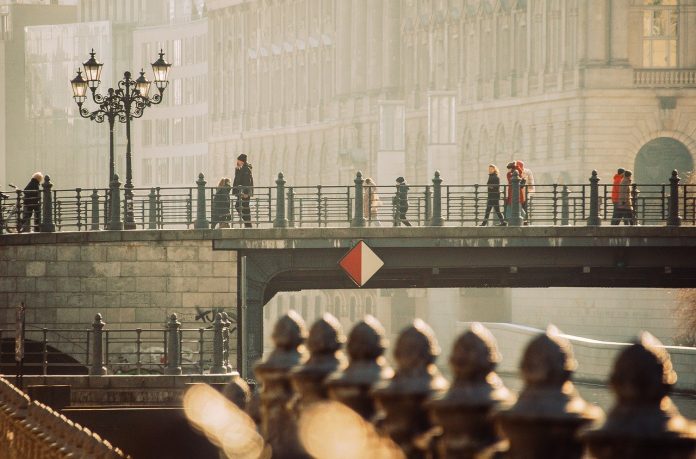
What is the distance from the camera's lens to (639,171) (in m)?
75.9

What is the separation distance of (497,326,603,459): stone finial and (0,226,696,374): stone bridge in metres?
34.6

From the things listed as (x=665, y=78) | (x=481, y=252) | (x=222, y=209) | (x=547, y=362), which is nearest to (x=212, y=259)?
(x=222, y=209)

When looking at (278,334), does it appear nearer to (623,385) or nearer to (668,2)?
(623,385)

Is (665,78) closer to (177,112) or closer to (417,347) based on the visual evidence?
(177,112)

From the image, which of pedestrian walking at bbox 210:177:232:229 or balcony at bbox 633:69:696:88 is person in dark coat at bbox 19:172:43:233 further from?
balcony at bbox 633:69:696:88

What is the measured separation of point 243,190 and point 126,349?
495 cm

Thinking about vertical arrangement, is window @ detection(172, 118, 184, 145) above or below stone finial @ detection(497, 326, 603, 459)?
above

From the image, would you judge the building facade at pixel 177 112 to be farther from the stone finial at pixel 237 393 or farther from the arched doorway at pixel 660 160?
the stone finial at pixel 237 393

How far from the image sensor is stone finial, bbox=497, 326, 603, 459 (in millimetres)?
3096

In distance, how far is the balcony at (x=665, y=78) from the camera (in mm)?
75062

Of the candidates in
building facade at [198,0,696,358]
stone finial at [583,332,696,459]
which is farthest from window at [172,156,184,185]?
stone finial at [583,332,696,459]

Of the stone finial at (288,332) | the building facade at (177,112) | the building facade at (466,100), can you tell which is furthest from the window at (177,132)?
the stone finial at (288,332)

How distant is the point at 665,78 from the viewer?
75375mm

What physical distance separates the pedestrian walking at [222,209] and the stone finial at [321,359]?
34022 millimetres
